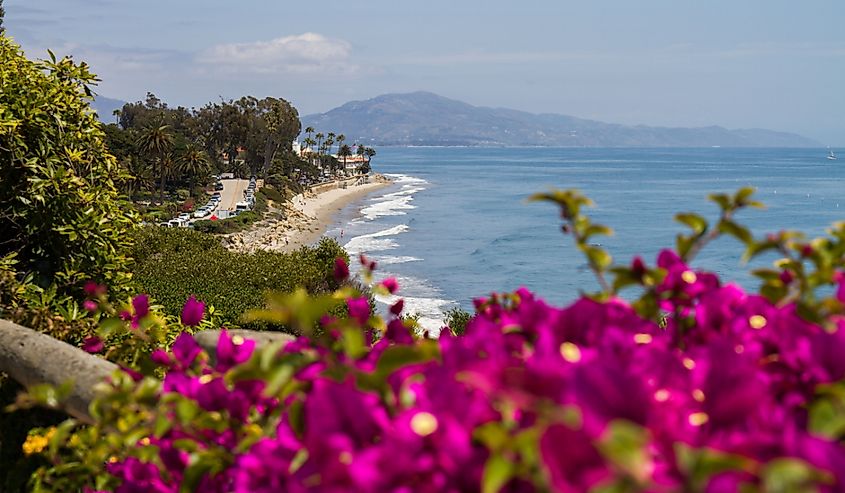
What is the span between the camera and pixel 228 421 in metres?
1.84

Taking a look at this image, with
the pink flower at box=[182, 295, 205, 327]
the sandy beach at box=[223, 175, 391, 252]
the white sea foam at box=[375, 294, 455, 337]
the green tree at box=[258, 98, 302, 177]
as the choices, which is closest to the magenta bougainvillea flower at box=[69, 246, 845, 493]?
the pink flower at box=[182, 295, 205, 327]

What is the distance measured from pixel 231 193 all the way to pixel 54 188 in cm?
7537

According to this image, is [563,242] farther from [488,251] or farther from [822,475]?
[822,475]

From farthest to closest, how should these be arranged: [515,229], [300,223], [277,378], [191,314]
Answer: [300,223], [515,229], [191,314], [277,378]

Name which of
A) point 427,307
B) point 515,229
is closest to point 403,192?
point 515,229

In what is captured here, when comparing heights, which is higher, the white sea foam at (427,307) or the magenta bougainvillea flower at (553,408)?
the magenta bougainvillea flower at (553,408)

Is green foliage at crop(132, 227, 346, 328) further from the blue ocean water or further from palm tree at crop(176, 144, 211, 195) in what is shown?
palm tree at crop(176, 144, 211, 195)

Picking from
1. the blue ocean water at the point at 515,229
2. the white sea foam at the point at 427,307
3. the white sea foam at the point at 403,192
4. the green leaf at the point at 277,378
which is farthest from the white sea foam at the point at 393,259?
the green leaf at the point at 277,378

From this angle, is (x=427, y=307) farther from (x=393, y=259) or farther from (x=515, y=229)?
(x=515, y=229)

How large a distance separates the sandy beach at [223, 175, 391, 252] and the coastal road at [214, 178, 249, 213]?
4668 millimetres

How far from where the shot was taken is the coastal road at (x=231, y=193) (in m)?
69.3

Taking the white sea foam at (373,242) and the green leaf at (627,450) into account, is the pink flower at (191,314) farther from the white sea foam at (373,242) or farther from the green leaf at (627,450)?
the white sea foam at (373,242)

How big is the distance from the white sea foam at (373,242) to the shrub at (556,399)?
50.8 m

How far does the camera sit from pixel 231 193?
261 feet
